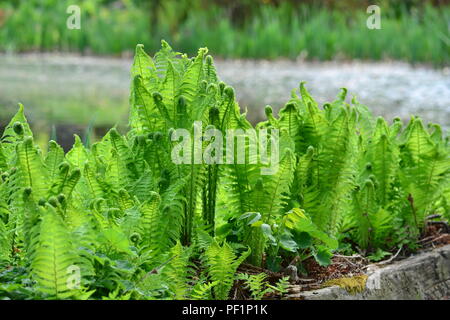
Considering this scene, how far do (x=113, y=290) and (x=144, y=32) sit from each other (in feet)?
23.9

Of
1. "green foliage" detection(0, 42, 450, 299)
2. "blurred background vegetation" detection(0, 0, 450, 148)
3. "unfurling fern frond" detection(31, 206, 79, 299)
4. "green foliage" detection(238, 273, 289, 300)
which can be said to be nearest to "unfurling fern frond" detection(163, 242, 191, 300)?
"green foliage" detection(0, 42, 450, 299)

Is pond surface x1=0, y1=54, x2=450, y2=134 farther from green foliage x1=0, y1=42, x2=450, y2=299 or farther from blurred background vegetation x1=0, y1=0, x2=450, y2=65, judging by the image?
green foliage x1=0, y1=42, x2=450, y2=299

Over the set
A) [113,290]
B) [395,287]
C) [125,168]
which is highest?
[125,168]

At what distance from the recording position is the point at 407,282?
270 cm

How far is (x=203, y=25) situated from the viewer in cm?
890

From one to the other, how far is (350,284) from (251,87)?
12.9 feet

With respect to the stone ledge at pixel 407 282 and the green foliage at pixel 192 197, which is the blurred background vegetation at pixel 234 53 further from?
the stone ledge at pixel 407 282

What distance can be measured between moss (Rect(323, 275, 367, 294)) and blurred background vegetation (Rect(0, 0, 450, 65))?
190 inches

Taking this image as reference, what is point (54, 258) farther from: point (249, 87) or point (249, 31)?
point (249, 31)

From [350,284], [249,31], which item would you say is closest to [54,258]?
[350,284]

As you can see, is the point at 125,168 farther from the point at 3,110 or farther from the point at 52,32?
the point at 52,32

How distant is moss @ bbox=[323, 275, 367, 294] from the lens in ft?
8.00

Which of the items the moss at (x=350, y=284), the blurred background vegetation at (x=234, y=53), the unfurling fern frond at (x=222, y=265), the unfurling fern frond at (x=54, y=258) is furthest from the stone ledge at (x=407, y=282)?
the blurred background vegetation at (x=234, y=53)

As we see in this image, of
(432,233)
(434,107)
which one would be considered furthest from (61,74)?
(432,233)
